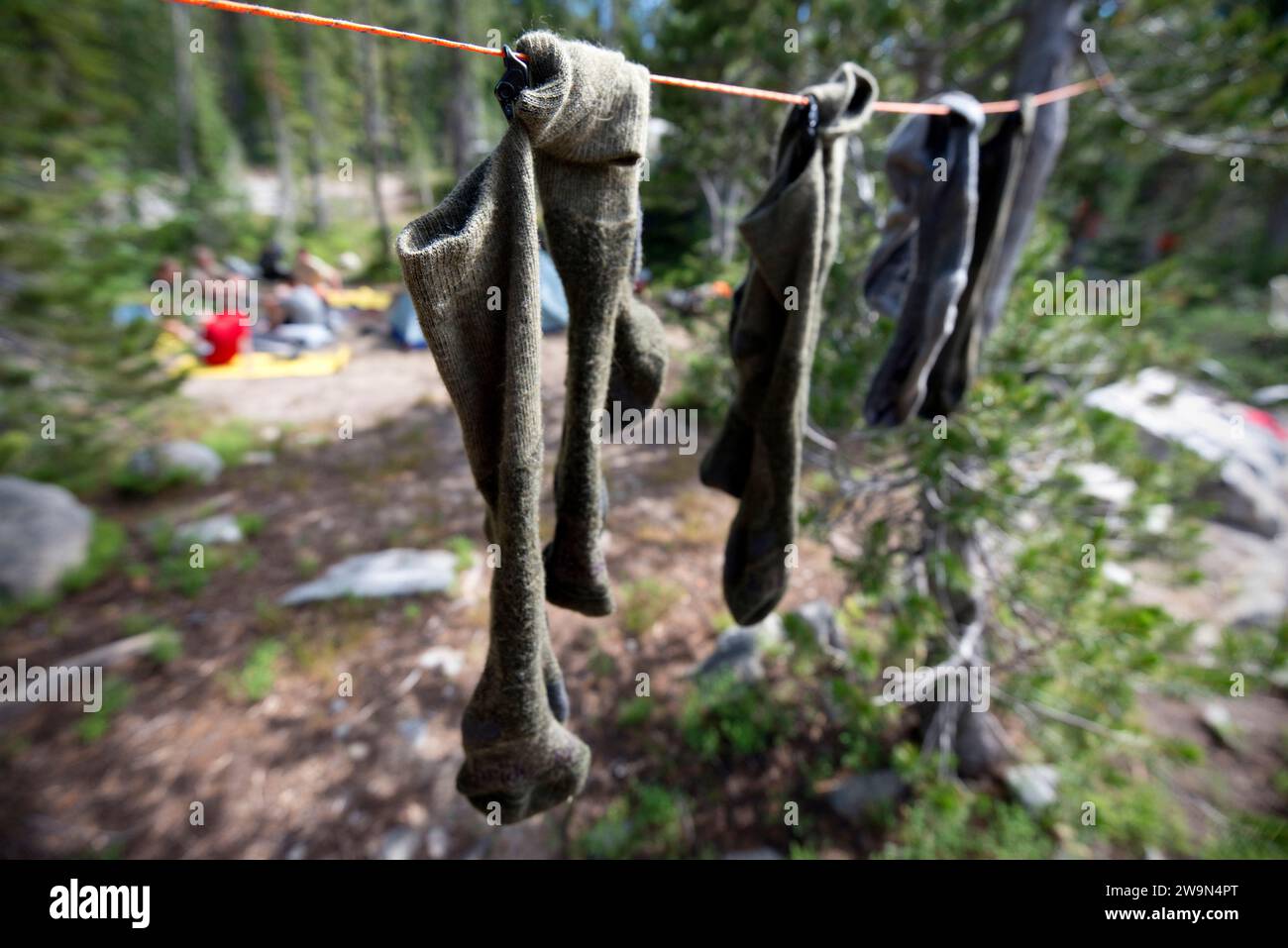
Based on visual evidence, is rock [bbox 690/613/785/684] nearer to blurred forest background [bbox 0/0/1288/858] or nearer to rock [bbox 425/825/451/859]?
blurred forest background [bbox 0/0/1288/858]

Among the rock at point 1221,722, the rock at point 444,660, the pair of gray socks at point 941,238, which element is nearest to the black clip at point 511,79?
the pair of gray socks at point 941,238

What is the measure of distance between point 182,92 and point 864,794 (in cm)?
2490

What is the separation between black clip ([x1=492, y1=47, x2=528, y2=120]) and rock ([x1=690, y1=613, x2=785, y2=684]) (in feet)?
10.6

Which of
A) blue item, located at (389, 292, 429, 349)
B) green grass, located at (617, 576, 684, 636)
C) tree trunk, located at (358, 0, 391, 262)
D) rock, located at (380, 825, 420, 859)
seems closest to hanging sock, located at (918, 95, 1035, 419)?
green grass, located at (617, 576, 684, 636)

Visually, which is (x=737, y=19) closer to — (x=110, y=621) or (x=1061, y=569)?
(x=1061, y=569)

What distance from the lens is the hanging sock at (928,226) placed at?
1.78 meters

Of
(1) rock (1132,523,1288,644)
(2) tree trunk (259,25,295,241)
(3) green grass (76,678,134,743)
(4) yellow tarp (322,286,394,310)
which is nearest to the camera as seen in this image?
(3) green grass (76,678,134,743)

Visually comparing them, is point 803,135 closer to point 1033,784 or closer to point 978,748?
point 978,748

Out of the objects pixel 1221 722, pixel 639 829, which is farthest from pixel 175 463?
pixel 1221 722

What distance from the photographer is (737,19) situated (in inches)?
199

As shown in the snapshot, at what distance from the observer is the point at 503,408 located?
1040 millimetres

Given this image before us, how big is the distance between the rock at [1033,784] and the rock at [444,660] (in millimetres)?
3443

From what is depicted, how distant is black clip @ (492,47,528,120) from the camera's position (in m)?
0.93

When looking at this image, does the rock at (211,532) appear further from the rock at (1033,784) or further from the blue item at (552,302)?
the rock at (1033,784)
